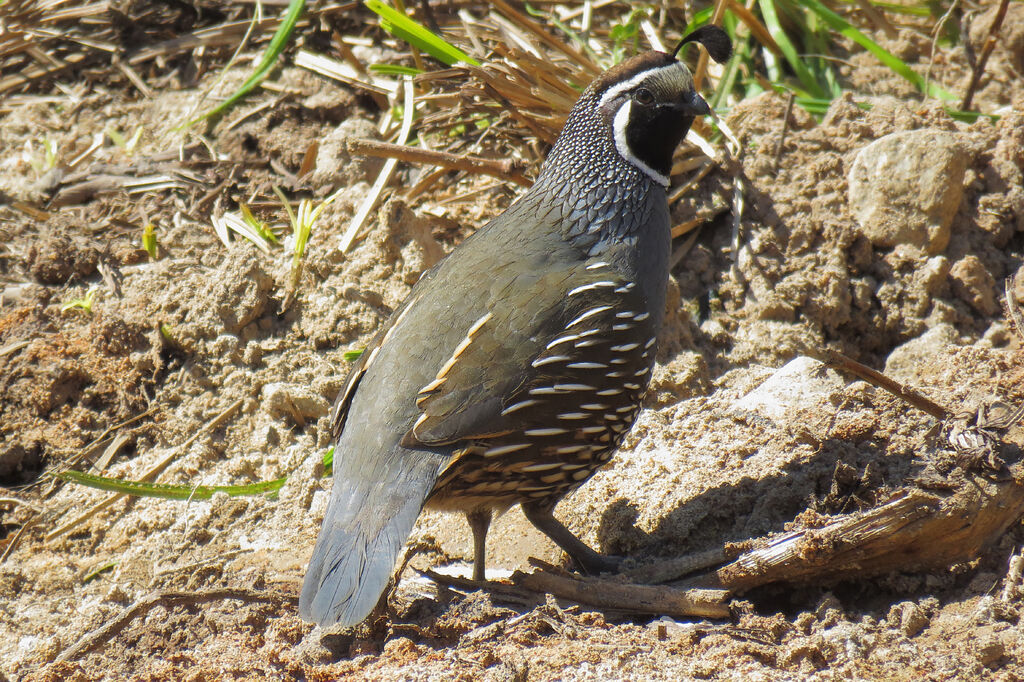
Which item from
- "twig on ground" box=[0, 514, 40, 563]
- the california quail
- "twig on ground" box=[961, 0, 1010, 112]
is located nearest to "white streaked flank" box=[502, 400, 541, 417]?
the california quail

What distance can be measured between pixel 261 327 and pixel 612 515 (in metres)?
2.08

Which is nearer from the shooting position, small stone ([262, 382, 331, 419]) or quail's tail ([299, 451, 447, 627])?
quail's tail ([299, 451, 447, 627])

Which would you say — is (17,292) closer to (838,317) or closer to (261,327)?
(261,327)

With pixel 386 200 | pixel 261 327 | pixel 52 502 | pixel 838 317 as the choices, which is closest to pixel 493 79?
pixel 386 200

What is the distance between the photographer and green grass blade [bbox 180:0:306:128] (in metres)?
5.87

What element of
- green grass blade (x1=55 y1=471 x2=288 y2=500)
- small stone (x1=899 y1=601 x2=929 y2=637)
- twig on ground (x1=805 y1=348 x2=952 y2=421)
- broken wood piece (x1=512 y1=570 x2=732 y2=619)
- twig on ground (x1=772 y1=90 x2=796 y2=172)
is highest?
twig on ground (x1=772 y1=90 x2=796 y2=172)

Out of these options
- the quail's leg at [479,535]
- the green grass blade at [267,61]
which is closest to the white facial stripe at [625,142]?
the quail's leg at [479,535]

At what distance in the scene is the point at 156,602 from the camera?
138 inches

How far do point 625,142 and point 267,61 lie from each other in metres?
2.71

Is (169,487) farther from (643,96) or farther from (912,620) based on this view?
(912,620)

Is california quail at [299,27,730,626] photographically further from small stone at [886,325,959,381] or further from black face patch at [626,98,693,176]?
small stone at [886,325,959,381]

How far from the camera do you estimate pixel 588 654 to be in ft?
9.94

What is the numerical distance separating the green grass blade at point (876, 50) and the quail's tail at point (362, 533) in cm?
391

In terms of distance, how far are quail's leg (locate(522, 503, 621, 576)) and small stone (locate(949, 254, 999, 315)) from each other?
2204 millimetres
